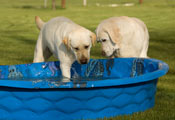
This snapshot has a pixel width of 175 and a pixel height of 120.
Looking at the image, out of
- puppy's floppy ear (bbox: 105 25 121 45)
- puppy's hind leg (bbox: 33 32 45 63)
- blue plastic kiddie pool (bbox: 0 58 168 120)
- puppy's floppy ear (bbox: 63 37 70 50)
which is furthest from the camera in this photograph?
puppy's hind leg (bbox: 33 32 45 63)

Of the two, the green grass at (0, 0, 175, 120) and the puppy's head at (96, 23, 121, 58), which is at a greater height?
the puppy's head at (96, 23, 121, 58)

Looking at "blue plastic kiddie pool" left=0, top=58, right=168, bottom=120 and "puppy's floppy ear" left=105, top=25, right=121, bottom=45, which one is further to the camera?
"puppy's floppy ear" left=105, top=25, right=121, bottom=45

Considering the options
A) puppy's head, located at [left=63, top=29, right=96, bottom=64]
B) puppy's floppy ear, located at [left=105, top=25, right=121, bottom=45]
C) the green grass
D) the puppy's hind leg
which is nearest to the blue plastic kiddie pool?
the green grass

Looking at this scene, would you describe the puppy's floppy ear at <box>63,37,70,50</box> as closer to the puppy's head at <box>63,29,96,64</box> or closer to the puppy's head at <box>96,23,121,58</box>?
the puppy's head at <box>63,29,96,64</box>

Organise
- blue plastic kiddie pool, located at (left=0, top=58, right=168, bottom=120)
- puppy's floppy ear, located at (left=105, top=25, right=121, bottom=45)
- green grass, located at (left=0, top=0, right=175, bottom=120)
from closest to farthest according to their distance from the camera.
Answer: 1. blue plastic kiddie pool, located at (left=0, top=58, right=168, bottom=120)
2. green grass, located at (left=0, top=0, right=175, bottom=120)
3. puppy's floppy ear, located at (left=105, top=25, right=121, bottom=45)

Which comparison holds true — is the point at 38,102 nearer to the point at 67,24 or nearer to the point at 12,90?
the point at 12,90

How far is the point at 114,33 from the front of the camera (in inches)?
258

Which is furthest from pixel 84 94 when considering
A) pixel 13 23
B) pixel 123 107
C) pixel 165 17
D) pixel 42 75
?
pixel 165 17

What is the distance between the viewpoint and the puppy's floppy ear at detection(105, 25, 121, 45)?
A: 6.53 m

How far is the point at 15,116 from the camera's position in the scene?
4660 mm

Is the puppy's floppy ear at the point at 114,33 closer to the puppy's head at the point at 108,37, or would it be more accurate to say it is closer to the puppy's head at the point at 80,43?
the puppy's head at the point at 108,37

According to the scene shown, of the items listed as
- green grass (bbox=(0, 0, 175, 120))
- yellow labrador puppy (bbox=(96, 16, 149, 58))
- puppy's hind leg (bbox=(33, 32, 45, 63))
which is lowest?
green grass (bbox=(0, 0, 175, 120))

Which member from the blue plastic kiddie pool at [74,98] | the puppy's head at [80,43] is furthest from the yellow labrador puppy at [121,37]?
the blue plastic kiddie pool at [74,98]

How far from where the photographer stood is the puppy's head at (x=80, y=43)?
536cm
